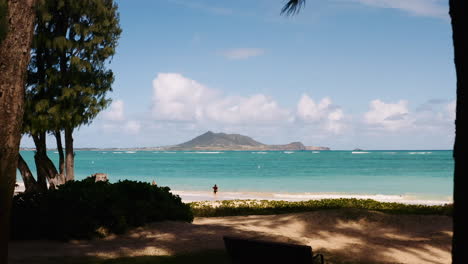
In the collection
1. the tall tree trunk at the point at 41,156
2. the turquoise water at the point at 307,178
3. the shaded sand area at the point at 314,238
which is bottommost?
the turquoise water at the point at 307,178

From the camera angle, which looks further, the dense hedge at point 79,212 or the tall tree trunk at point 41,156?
the tall tree trunk at point 41,156

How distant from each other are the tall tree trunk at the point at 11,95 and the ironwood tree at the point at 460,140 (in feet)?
17.2

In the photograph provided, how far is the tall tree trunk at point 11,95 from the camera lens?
6.09 metres

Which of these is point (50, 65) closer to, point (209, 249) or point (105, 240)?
point (105, 240)

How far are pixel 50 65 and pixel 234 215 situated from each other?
10215 millimetres

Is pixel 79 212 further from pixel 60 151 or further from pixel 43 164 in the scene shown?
pixel 60 151

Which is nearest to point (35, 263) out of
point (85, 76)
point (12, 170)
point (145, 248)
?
point (145, 248)

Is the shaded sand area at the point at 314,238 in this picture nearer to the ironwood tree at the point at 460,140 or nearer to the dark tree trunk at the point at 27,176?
the ironwood tree at the point at 460,140

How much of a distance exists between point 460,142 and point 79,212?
8.25m

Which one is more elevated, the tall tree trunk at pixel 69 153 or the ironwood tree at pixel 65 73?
the ironwood tree at pixel 65 73

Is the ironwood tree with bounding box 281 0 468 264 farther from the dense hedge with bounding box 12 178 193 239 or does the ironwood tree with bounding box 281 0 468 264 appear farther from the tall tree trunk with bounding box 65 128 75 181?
the tall tree trunk with bounding box 65 128 75 181

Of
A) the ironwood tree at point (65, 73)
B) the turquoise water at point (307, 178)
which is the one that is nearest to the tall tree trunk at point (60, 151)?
the ironwood tree at point (65, 73)

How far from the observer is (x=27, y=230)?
409 inches

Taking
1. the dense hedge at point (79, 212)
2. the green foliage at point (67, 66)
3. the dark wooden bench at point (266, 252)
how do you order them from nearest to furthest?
the dark wooden bench at point (266, 252), the dense hedge at point (79, 212), the green foliage at point (67, 66)
